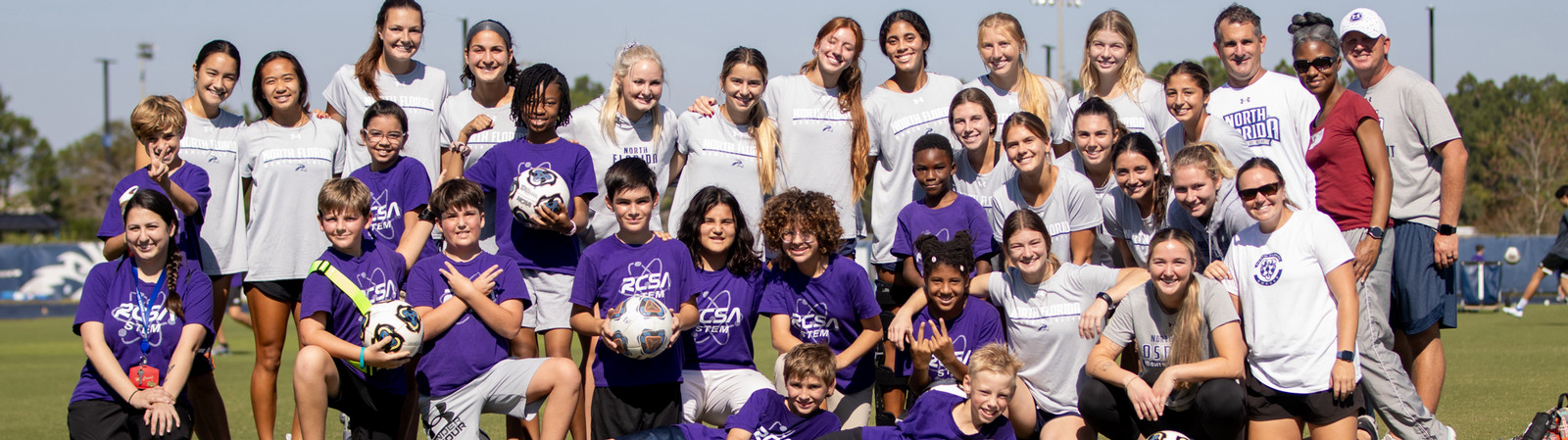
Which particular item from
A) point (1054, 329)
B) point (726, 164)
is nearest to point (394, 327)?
point (726, 164)

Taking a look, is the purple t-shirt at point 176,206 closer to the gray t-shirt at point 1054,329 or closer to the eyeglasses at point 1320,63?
the gray t-shirt at point 1054,329

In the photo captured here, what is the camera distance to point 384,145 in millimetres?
5840

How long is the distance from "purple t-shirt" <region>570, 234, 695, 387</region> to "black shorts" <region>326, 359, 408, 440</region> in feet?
3.12

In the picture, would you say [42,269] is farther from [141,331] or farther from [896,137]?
[896,137]

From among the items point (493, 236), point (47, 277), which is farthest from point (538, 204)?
point (47, 277)

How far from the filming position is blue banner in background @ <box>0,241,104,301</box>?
30812 mm

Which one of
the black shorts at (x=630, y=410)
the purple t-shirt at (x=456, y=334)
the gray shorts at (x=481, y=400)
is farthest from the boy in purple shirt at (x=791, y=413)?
the purple t-shirt at (x=456, y=334)

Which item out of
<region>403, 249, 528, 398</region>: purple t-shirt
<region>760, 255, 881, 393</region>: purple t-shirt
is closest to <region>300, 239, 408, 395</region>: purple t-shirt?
<region>403, 249, 528, 398</region>: purple t-shirt

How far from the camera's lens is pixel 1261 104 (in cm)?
599

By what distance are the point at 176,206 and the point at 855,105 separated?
353 centimetres

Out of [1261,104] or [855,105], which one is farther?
[855,105]

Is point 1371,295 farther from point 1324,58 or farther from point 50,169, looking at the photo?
point 50,169

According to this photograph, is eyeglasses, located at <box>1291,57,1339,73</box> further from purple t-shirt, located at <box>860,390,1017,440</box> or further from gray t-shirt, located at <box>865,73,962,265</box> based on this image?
purple t-shirt, located at <box>860,390,1017,440</box>

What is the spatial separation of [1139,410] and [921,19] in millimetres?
2604
